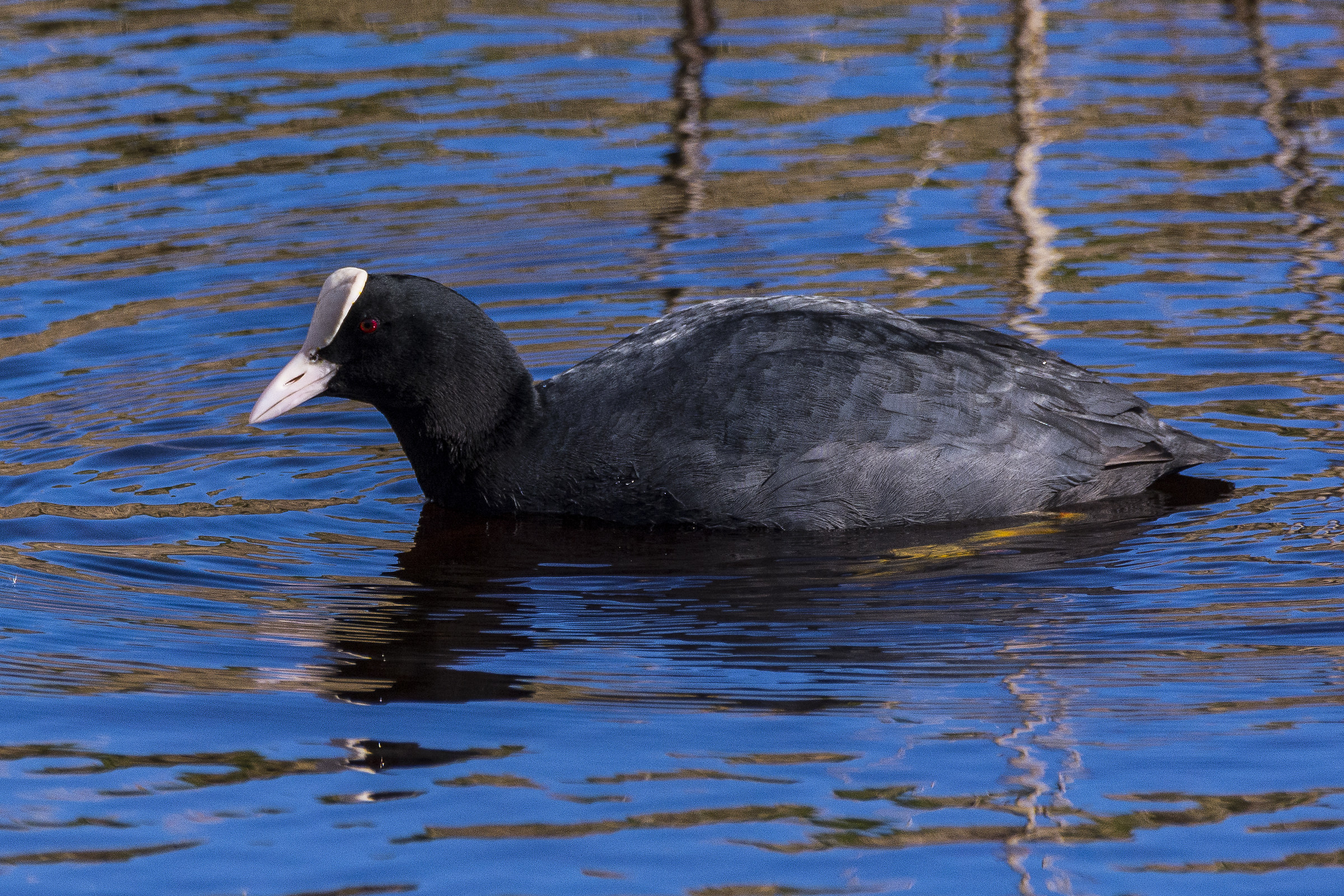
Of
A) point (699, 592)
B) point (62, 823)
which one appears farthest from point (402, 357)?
point (62, 823)

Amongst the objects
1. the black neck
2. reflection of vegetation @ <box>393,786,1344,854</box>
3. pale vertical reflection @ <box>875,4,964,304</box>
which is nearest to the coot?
the black neck

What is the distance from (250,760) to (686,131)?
7.30 meters

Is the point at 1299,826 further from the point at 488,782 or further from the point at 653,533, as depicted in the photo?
the point at 653,533

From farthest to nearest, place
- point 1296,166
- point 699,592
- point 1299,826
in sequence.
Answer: point 1296,166, point 699,592, point 1299,826

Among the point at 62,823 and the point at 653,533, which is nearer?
the point at 62,823

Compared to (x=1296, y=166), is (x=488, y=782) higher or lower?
lower

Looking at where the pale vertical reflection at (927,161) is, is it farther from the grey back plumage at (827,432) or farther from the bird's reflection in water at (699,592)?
the bird's reflection in water at (699,592)

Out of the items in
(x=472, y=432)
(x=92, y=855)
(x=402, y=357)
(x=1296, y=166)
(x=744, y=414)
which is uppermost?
(x=1296, y=166)

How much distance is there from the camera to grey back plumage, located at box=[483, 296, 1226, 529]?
5.94m

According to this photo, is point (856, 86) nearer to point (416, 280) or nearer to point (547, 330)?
point (547, 330)

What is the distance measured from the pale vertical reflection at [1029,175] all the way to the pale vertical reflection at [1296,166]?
45.7 inches

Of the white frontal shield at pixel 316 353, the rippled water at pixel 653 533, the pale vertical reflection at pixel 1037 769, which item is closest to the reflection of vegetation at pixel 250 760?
the rippled water at pixel 653 533

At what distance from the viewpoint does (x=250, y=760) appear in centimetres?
441

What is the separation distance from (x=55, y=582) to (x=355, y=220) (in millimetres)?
4320
